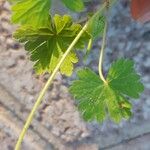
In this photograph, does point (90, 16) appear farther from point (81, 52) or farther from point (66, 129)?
point (66, 129)

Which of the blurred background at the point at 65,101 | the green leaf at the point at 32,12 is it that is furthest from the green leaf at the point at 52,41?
the blurred background at the point at 65,101

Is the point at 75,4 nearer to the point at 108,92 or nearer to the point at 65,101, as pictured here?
the point at 108,92

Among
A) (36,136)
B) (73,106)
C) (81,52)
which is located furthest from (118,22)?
(36,136)

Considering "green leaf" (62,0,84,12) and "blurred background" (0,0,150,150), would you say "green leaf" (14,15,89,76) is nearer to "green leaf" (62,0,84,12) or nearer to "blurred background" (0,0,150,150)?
"green leaf" (62,0,84,12)

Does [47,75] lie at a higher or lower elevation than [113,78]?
higher

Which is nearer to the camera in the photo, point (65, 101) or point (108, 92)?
point (108, 92)

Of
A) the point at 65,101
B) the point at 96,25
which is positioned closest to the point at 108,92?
the point at 96,25
